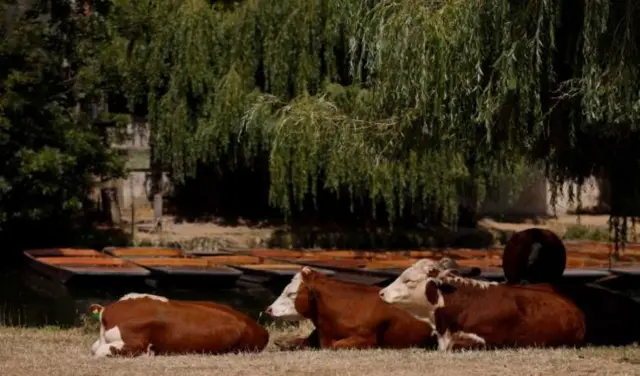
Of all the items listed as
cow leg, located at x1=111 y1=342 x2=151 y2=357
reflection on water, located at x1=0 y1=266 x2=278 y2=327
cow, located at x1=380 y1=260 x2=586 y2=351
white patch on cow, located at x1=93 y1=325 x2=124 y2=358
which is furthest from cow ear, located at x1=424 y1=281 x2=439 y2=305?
reflection on water, located at x1=0 y1=266 x2=278 y2=327

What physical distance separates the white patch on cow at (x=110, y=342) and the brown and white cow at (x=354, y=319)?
127 cm

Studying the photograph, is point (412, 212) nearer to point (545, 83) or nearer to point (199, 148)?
point (199, 148)

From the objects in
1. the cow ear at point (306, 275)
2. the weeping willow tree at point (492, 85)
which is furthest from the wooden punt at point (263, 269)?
the cow ear at point (306, 275)

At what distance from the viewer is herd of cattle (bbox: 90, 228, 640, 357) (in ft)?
27.5

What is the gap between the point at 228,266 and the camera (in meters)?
16.7

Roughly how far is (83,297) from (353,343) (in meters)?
7.15

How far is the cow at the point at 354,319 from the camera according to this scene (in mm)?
8742

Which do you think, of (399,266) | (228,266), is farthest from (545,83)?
(228,266)

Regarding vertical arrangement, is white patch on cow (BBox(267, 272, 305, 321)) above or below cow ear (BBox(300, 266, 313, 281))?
below

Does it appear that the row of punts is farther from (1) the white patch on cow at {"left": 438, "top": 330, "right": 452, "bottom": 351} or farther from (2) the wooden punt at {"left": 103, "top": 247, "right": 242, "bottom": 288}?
(1) the white patch on cow at {"left": 438, "top": 330, "right": 452, "bottom": 351}

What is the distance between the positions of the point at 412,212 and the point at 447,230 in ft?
5.32

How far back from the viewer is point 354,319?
28.7 feet

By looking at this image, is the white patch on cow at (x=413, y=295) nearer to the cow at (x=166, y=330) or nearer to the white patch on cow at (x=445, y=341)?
the white patch on cow at (x=445, y=341)

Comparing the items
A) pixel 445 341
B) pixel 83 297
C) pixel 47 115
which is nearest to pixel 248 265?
pixel 83 297
